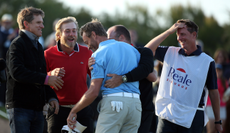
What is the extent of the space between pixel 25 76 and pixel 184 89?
7.34 ft

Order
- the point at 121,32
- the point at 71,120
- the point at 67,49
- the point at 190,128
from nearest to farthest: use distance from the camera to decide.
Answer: the point at 71,120, the point at 121,32, the point at 190,128, the point at 67,49

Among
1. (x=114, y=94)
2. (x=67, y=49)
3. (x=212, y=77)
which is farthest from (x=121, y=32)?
(x=212, y=77)

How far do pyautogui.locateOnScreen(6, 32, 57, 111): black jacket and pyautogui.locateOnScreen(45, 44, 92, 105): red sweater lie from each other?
0.44 metres

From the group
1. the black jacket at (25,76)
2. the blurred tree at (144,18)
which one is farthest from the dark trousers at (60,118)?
the blurred tree at (144,18)

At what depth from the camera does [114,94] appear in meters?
3.57

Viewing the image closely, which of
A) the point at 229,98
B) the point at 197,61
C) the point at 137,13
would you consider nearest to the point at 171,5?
the point at 137,13

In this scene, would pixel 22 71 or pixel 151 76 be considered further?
pixel 151 76

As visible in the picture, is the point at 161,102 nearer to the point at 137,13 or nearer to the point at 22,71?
the point at 22,71

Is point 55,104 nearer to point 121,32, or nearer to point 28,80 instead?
point 28,80

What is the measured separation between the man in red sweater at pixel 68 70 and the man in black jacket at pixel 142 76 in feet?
2.34

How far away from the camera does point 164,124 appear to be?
4.59m

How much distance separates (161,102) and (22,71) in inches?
81.5

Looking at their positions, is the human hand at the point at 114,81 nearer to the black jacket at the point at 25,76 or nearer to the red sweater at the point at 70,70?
the black jacket at the point at 25,76

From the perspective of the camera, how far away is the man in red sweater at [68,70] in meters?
4.66
